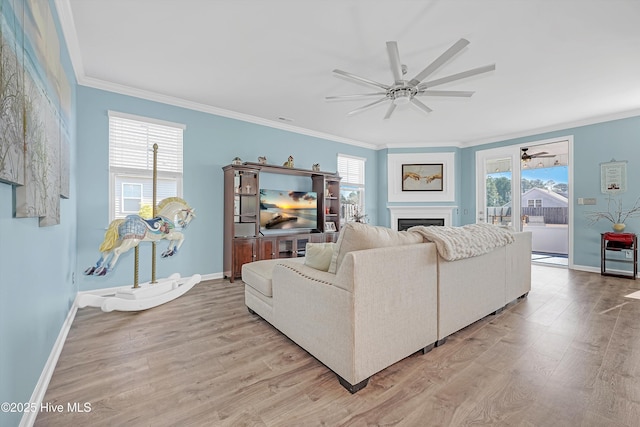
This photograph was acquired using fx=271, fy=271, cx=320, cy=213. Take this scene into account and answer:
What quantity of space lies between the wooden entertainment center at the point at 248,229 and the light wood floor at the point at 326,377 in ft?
5.03

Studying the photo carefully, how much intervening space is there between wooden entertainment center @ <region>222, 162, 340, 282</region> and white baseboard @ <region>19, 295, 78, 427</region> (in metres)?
2.01

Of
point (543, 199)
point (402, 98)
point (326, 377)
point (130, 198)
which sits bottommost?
point (326, 377)

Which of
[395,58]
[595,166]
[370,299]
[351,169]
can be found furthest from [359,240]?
[595,166]

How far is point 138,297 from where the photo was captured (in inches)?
116

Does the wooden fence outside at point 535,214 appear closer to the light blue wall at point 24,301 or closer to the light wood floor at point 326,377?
the light wood floor at point 326,377

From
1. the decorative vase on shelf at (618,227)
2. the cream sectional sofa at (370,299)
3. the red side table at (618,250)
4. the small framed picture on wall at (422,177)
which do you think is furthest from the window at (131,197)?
the decorative vase on shelf at (618,227)

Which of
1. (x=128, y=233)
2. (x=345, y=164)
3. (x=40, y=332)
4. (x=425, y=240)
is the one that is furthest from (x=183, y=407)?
(x=345, y=164)

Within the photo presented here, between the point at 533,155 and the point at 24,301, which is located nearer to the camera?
the point at 24,301

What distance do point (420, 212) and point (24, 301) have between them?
6.59 metres

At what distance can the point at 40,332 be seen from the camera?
1591 mm

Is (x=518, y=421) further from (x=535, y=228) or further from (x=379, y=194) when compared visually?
(x=535, y=228)

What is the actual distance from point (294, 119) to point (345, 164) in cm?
193

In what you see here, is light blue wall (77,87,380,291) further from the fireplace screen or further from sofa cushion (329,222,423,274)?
sofa cushion (329,222,423,274)

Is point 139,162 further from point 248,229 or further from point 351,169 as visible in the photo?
point 351,169
